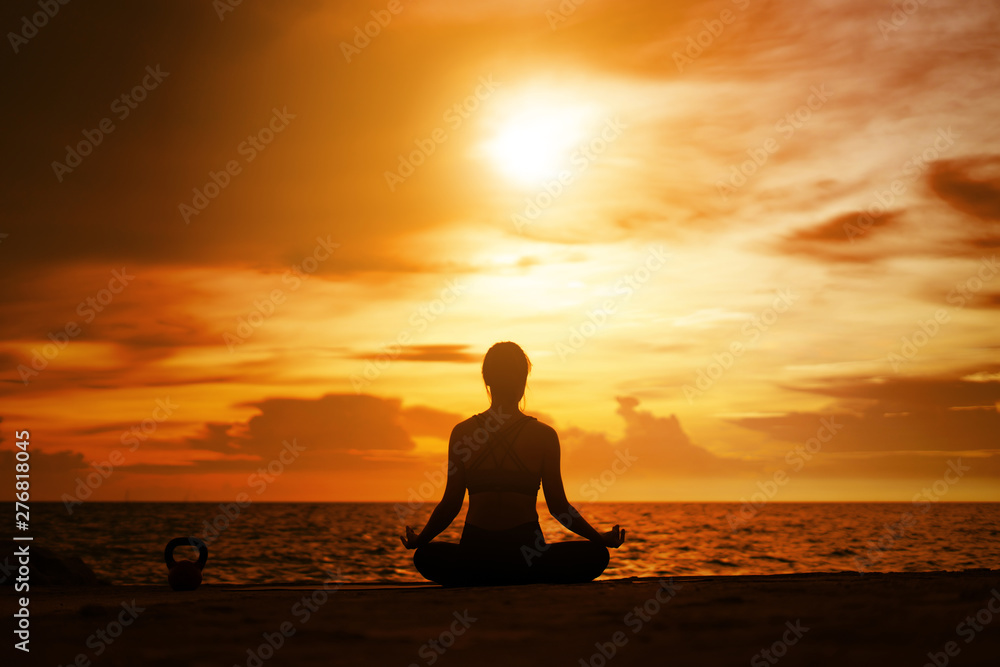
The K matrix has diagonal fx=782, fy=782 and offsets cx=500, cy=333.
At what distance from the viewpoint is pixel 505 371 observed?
6633mm

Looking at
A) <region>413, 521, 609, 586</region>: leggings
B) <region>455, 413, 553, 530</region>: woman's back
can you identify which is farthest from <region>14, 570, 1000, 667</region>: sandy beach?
<region>455, 413, 553, 530</region>: woman's back

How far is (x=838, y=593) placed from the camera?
5.21 meters

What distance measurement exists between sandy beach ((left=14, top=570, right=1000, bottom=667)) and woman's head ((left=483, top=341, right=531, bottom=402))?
1.67 m

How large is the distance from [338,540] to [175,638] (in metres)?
40.8

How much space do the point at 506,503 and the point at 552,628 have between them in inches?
90.0

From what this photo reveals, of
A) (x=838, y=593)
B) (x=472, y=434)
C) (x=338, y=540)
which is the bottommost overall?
(x=338, y=540)

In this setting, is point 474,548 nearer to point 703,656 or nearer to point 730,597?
point 730,597

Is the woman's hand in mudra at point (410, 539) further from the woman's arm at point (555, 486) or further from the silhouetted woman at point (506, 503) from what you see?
the woman's arm at point (555, 486)

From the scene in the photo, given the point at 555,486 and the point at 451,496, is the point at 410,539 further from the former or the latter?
the point at 555,486

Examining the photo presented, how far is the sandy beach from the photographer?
364 cm

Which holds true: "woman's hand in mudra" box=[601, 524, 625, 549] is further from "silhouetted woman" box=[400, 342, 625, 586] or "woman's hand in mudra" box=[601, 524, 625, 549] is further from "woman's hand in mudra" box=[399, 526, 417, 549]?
"woman's hand in mudra" box=[399, 526, 417, 549]

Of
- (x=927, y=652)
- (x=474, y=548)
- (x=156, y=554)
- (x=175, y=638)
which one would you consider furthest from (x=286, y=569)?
(x=927, y=652)

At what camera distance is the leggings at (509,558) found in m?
6.51

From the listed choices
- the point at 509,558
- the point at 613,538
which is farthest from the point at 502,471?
the point at 613,538
